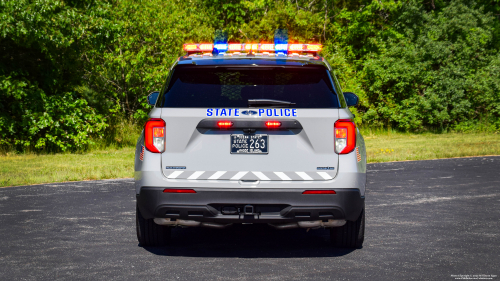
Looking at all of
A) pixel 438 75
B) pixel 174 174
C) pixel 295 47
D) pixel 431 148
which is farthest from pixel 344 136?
pixel 438 75

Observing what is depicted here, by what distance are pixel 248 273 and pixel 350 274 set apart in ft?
2.83

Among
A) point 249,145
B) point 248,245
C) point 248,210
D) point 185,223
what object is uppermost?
point 249,145

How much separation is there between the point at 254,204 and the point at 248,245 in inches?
47.3

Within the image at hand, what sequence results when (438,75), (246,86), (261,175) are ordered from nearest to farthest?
(261,175)
(246,86)
(438,75)

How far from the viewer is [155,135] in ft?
18.0

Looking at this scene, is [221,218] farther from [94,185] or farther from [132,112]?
[132,112]

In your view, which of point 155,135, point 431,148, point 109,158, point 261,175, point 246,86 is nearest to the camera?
point 261,175

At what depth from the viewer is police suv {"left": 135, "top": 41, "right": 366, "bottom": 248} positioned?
17.6 feet

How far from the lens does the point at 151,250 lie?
20.3 ft

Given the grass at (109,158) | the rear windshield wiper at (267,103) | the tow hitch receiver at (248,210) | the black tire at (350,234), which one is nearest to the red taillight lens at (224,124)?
the rear windshield wiper at (267,103)

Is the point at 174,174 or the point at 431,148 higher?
the point at 174,174

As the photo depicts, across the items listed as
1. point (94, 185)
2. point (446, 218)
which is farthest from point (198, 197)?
point (94, 185)

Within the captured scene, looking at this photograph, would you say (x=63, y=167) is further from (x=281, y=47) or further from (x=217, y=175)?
(x=217, y=175)

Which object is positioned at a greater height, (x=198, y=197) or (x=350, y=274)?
(x=198, y=197)
